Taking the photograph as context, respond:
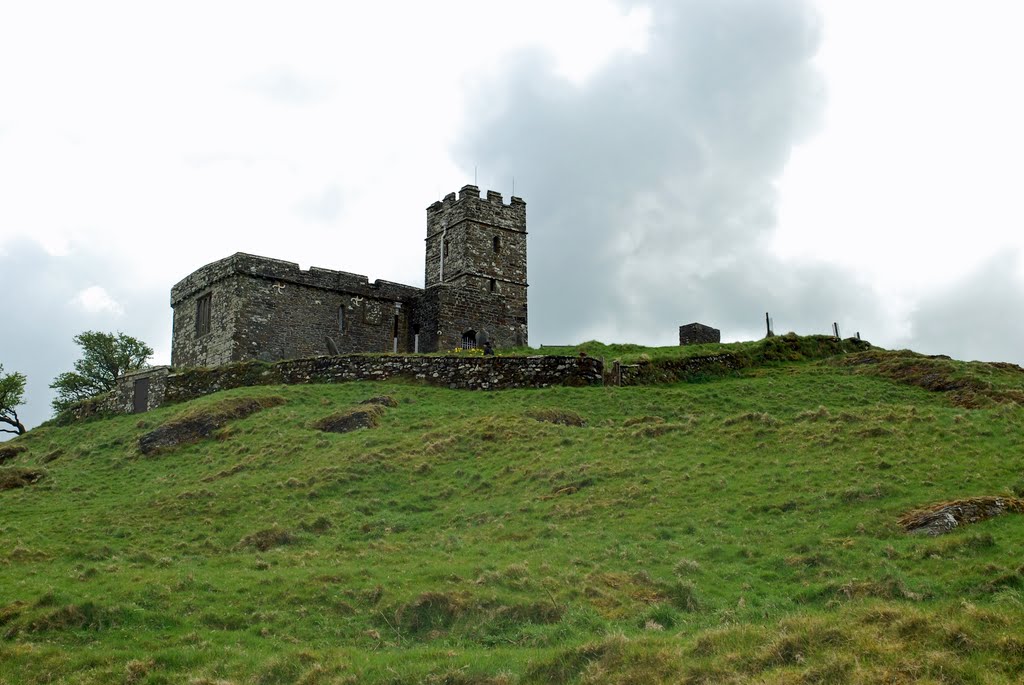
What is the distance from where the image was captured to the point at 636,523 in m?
22.2

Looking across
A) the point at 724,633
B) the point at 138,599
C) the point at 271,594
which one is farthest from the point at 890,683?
the point at 138,599

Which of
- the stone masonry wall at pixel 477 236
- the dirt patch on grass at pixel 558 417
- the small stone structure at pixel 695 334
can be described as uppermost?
the stone masonry wall at pixel 477 236

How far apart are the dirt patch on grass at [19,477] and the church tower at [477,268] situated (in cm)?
2099

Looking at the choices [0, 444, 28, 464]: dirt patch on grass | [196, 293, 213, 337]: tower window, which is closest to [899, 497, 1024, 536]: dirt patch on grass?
[0, 444, 28, 464]: dirt patch on grass

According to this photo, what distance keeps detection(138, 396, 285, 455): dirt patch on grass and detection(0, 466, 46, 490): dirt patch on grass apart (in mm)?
3454

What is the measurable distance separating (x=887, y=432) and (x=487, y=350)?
924 inches

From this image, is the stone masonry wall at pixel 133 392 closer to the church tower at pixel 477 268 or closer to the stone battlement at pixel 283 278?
the stone battlement at pixel 283 278

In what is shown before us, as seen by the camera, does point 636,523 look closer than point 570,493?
Yes

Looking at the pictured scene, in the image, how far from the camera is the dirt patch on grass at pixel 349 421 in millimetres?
33875

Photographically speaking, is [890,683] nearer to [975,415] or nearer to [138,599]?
[138,599]

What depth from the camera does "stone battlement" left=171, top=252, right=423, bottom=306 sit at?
150ft

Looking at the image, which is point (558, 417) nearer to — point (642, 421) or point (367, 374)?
point (642, 421)

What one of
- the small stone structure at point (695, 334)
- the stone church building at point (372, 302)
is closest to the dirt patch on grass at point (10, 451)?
the stone church building at point (372, 302)

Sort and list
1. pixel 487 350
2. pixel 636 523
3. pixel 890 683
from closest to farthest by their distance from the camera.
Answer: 1. pixel 890 683
2. pixel 636 523
3. pixel 487 350
